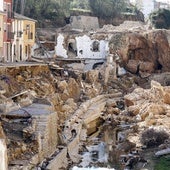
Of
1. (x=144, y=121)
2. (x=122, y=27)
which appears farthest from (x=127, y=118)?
(x=122, y=27)

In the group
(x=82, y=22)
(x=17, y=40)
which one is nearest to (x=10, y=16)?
(x=17, y=40)

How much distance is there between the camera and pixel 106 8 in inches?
3255

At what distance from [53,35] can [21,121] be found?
134 feet

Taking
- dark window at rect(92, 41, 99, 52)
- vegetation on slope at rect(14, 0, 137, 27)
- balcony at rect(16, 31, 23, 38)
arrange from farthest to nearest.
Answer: vegetation on slope at rect(14, 0, 137, 27) < dark window at rect(92, 41, 99, 52) < balcony at rect(16, 31, 23, 38)

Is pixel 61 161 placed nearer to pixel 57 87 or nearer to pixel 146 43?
pixel 57 87

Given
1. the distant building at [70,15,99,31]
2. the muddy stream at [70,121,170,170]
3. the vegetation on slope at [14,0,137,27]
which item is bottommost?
the muddy stream at [70,121,170,170]

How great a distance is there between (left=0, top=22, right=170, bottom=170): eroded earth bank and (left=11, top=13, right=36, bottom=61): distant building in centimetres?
601

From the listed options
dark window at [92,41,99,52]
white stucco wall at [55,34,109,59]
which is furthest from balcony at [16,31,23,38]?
dark window at [92,41,99,52]

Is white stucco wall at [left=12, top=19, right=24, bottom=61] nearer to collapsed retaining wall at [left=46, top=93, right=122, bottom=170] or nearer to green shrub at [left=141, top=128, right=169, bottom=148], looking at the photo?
collapsed retaining wall at [left=46, top=93, right=122, bottom=170]

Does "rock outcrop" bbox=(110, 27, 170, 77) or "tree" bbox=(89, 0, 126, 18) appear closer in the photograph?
"rock outcrop" bbox=(110, 27, 170, 77)

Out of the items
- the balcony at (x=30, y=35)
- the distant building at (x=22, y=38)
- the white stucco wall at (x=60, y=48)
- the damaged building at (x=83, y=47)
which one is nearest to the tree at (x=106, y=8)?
the damaged building at (x=83, y=47)

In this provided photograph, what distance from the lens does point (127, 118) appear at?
48.7 metres

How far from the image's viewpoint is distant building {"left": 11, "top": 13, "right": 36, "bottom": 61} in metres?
55.4

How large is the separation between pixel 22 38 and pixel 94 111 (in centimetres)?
1485
